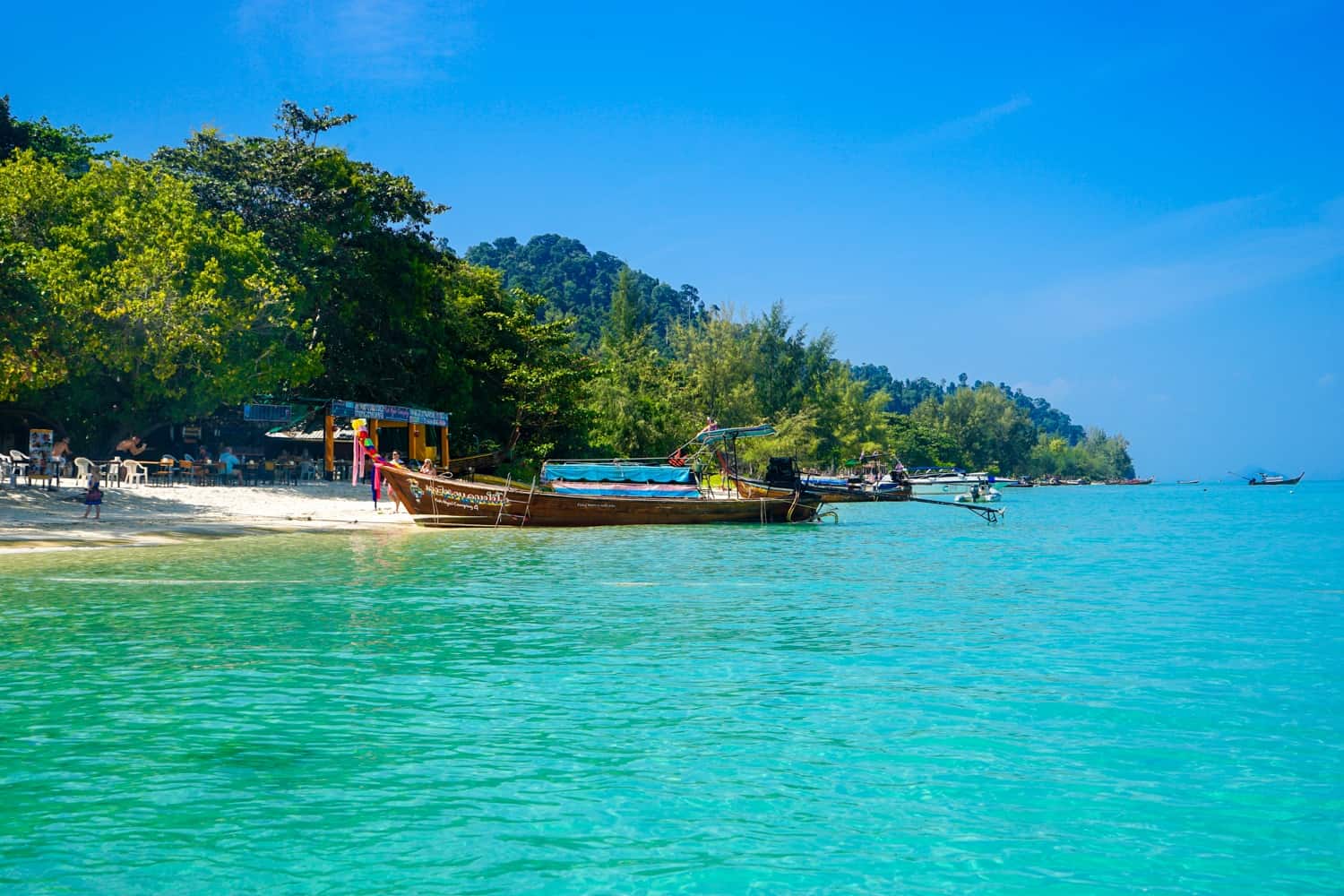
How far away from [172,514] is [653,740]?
2839 cm

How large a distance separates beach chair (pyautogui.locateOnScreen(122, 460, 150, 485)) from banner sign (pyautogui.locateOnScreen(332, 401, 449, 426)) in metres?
A: 7.81

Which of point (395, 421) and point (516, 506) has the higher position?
point (395, 421)

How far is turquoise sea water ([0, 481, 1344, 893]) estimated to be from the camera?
6.65m

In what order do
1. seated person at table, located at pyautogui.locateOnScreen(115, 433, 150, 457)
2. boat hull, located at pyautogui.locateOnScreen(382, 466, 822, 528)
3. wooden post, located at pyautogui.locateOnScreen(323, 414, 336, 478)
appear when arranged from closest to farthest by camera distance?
boat hull, located at pyautogui.locateOnScreen(382, 466, 822, 528)
seated person at table, located at pyautogui.locateOnScreen(115, 433, 150, 457)
wooden post, located at pyautogui.locateOnScreen(323, 414, 336, 478)

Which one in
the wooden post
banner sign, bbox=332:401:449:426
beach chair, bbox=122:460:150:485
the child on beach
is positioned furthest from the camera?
the wooden post

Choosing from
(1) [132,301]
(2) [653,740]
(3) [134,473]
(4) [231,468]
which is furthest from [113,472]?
(2) [653,740]

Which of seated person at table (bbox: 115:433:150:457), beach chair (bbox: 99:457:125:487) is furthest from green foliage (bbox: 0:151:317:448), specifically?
beach chair (bbox: 99:457:125:487)

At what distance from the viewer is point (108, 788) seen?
25.6ft

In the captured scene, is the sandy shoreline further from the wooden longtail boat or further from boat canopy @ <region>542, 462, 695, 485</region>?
boat canopy @ <region>542, 462, 695, 485</region>

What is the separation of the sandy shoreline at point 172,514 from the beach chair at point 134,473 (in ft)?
1.80

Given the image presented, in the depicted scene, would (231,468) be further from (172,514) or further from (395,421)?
(172,514)

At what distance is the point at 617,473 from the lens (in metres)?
41.2

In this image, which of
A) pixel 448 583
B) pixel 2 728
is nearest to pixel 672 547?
pixel 448 583

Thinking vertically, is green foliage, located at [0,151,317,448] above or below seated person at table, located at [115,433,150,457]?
above
